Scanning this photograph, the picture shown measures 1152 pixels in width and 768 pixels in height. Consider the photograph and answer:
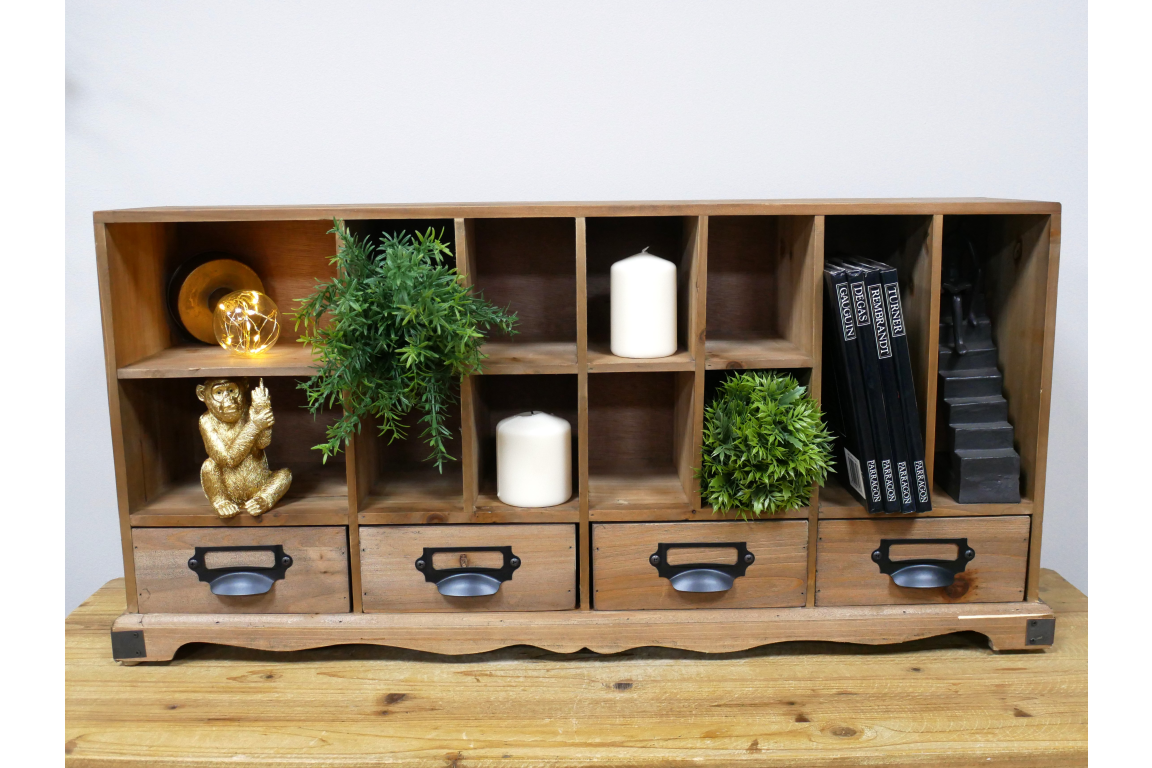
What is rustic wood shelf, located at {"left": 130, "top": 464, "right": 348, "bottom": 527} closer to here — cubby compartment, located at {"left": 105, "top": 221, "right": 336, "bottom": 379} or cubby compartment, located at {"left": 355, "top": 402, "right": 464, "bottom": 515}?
cubby compartment, located at {"left": 355, "top": 402, "right": 464, "bottom": 515}

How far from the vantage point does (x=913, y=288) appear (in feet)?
4.50

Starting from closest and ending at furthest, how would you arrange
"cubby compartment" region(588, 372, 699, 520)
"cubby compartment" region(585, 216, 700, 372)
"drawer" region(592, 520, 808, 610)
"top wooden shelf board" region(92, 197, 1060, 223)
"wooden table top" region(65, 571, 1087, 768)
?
"wooden table top" region(65, 571, 1087, 768), "top wooden shelf board" region(92, 197, 1060, 223), "drawer" region(592, 520, 808, 610), "cubby compartment" region(585, 216, 700, 372), "cubby compartment" region(588, 372, 699, 520)

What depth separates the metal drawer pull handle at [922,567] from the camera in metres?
1.36

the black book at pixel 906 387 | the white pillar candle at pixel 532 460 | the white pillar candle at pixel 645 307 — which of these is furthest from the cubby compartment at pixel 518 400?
the black book at pixel 906 387

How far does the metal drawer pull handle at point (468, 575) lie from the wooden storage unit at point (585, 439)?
0.02 meters

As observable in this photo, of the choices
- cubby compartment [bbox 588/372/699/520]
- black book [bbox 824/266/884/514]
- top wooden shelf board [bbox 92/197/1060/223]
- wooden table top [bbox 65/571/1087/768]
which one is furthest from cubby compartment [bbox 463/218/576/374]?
wooden table top [bbox 65/571/1087/768]

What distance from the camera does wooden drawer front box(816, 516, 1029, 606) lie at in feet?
4.49

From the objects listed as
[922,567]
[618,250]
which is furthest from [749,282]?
[922,567]

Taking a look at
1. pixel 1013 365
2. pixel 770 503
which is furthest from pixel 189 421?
pixel 1013 365

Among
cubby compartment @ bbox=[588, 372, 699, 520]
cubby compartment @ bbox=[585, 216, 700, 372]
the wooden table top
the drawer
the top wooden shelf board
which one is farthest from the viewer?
cubby compartment @ bbox=[588, 372, 699, 520]

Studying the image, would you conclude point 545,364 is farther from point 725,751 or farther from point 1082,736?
point 1082,736

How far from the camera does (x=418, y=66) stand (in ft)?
5.51

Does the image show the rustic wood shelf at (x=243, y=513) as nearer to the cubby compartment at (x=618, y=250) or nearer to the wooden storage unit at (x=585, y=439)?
the wooden storage unit at (x=585, y=439)

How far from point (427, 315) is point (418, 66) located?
0.75 meters
